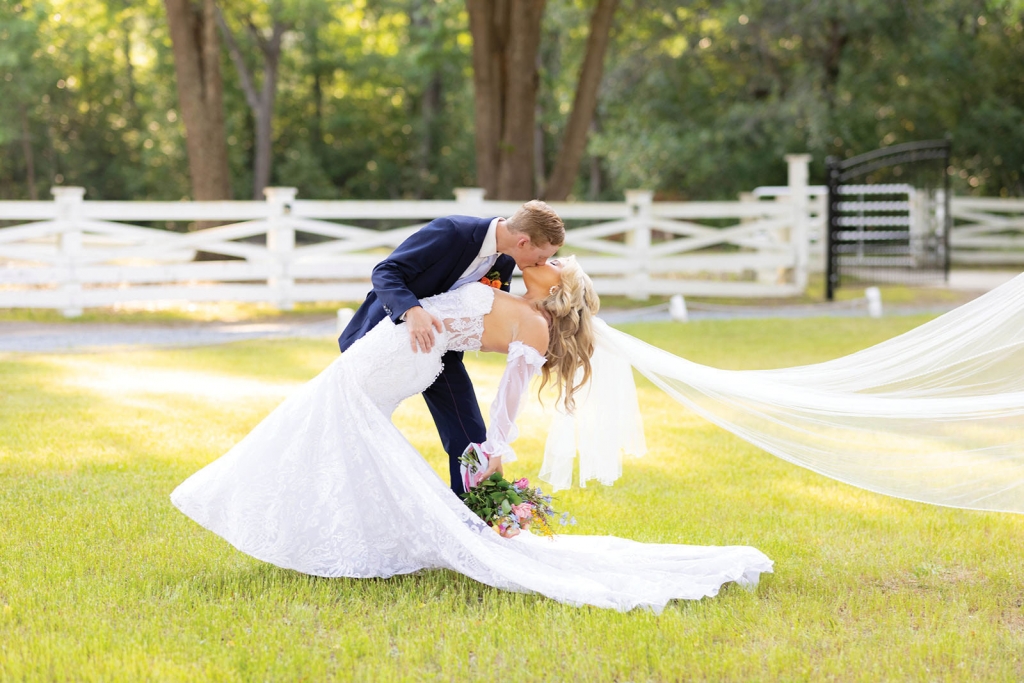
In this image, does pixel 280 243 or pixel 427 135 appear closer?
pixel 280 243

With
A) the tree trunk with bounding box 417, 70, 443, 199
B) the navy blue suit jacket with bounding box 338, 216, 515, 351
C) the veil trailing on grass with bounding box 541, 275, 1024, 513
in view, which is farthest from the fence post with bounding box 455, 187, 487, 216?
the tree trunk with bounding box 417, 70, 443, 199

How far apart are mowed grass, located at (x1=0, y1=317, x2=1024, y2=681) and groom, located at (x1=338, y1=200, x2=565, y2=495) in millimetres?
737

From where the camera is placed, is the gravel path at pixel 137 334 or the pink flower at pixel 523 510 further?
the gravel path at pixel 137 334

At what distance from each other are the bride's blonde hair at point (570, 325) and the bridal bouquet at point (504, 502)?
1.40 ft

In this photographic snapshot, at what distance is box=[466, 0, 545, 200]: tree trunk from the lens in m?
15.9

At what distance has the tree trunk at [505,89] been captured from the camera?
15.9 meters

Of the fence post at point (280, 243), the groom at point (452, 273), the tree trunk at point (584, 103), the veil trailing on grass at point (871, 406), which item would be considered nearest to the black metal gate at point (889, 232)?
the tree trunk at point (584, 103)

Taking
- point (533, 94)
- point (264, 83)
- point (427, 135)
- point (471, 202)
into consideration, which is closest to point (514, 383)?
point (471, 202)

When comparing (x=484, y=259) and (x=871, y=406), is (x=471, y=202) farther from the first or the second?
(x=871, y=406)

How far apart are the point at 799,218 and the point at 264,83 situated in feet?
72.0

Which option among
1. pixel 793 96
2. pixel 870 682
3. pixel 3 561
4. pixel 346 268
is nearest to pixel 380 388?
pixel 3 561

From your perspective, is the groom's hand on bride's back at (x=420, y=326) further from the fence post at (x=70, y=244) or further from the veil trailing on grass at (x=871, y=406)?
the fence post at (x=70, y=244)

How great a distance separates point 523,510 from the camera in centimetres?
453

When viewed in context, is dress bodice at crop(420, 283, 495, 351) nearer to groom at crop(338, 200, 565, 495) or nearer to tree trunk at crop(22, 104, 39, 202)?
groom at crop(338, 200, 565, 495)
